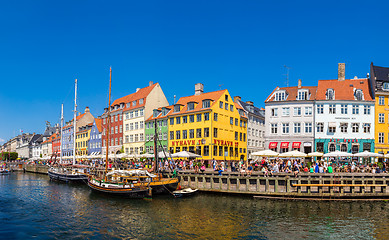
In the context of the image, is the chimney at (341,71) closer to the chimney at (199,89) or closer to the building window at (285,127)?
the building window at (285,127)

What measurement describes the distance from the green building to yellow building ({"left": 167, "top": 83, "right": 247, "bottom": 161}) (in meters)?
1.64

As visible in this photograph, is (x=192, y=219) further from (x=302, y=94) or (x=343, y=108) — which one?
(x=343, y=108)

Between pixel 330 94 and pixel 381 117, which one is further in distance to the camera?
pixel 330 94

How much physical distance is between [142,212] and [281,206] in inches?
526

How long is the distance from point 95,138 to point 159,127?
32.5m

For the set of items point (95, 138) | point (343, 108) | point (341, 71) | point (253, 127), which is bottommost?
point (95, 138)

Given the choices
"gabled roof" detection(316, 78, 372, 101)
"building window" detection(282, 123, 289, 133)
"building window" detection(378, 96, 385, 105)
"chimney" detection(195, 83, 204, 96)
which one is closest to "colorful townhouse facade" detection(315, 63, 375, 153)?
"gabled roof" detection(316, 78, 372, 101)

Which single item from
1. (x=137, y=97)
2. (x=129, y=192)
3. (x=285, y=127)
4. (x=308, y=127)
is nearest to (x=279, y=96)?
(x=285, y=127)

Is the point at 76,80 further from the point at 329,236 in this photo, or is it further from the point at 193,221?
the point at 329,236

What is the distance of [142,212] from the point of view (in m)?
31.2

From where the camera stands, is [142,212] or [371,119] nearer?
[142,212]

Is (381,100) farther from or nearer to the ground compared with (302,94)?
nearer to the ground

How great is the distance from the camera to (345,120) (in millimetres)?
61656

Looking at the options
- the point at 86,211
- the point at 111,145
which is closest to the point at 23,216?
the point at 86,211
